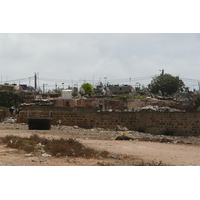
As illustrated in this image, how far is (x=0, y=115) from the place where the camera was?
2072cm

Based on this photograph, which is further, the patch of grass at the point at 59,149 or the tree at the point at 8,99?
the tree at the point at 8,99

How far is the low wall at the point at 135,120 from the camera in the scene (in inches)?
703

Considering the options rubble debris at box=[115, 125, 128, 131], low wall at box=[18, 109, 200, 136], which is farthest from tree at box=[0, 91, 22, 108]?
rubble debris at box=[115, 125, 128, 131]

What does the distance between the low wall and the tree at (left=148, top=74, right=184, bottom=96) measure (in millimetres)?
34780

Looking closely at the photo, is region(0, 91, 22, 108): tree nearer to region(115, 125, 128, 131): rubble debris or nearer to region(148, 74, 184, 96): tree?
region(115, 125, 128, 131): rubble debris

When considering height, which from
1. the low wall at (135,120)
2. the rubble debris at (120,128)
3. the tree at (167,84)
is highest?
the tree at (167,84)

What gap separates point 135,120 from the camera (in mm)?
18750

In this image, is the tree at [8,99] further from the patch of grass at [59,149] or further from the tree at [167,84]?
the patch of grass at [59,149]

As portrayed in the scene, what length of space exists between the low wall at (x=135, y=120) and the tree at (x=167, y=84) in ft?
114

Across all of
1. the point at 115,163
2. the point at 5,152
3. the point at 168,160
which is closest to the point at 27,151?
the point at 5,152

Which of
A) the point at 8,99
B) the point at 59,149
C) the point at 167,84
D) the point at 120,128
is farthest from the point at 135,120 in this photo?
the point at 167,84

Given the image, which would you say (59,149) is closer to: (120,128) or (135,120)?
(120,128)

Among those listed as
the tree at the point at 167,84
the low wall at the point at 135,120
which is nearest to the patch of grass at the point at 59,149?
the low wall at the point at 135,120

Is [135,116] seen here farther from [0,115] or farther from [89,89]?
[89,89]
